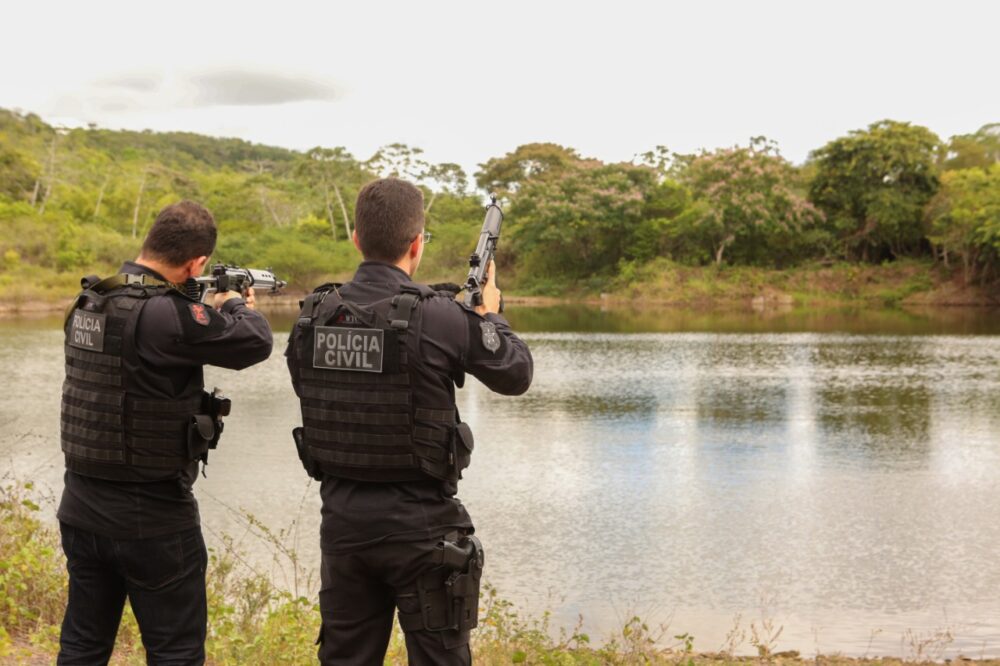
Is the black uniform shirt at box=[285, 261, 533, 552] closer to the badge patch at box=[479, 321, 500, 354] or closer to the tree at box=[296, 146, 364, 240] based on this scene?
the badge patch at box=[479, 321, 500, 354]

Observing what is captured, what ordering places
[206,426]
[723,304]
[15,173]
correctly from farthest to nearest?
[15,173] < [723,304] < [206,426]

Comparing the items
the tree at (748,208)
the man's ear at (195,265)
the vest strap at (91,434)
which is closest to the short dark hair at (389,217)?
the man's ear at (195,265)

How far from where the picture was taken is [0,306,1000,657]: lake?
6617 mm

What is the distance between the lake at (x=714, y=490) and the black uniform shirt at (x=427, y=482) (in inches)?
151

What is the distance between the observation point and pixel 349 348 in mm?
2592

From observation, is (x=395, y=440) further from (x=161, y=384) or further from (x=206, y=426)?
(x=161, y=384)

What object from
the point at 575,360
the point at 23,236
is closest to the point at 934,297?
the point at 575,360

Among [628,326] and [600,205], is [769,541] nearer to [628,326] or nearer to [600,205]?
[628,326]

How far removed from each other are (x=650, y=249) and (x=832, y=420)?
110 ft

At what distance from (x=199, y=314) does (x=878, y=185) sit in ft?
141

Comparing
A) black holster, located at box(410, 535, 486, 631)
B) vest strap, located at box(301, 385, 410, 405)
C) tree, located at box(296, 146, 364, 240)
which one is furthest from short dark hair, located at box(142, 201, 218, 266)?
tree, located at box(296, 146, 364, 240)

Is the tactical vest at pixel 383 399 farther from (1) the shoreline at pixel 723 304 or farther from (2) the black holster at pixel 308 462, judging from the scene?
(1) the shoreline at pixel 723 304

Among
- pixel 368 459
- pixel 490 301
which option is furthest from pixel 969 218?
pixel 368 459

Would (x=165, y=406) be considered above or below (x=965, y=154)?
below
